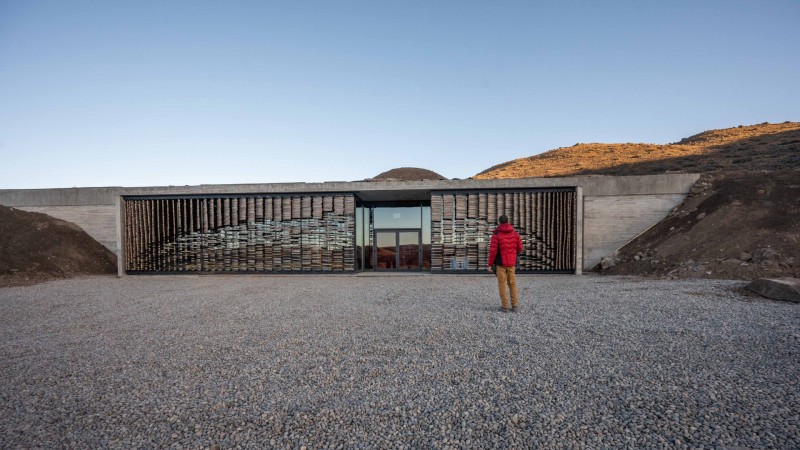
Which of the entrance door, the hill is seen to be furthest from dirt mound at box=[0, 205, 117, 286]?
the hill

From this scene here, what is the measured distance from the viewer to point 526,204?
1502 cm

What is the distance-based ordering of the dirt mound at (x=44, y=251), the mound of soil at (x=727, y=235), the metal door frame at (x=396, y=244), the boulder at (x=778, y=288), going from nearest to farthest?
the boulder at (x=778, y=288) < the mound of soil at (x=727, y=235) < the dirt mound at (x=44, y=251) < the metal door frame at (x=396, y=244)

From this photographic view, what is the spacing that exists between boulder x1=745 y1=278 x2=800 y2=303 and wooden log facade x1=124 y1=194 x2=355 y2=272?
1224cm

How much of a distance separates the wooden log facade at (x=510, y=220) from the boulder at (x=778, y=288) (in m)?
6.34

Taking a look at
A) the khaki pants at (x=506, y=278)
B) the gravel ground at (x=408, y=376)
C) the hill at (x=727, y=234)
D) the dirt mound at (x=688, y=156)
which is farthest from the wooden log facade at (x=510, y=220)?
the dirt mound at (x=688, y=156)

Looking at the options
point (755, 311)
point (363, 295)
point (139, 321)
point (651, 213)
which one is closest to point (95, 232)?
point (139, 321)

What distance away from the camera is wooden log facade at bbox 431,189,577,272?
14859 mm

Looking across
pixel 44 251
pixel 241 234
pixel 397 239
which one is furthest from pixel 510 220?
pixel 44 251

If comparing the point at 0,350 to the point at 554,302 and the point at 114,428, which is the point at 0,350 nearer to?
the point at 114,428

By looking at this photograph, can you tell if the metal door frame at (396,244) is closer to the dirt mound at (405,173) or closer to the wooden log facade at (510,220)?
the wooden log facade at (510,220)

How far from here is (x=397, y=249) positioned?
16641mm

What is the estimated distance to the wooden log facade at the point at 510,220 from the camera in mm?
14859

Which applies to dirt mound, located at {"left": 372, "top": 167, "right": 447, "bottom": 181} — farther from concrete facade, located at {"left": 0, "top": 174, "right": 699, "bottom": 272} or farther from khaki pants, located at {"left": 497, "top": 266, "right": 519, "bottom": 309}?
khaki pants, located at {"left": 497, "top": 266, "right": 519, "bottom": 309}

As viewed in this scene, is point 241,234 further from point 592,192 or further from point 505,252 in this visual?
point 592,192
